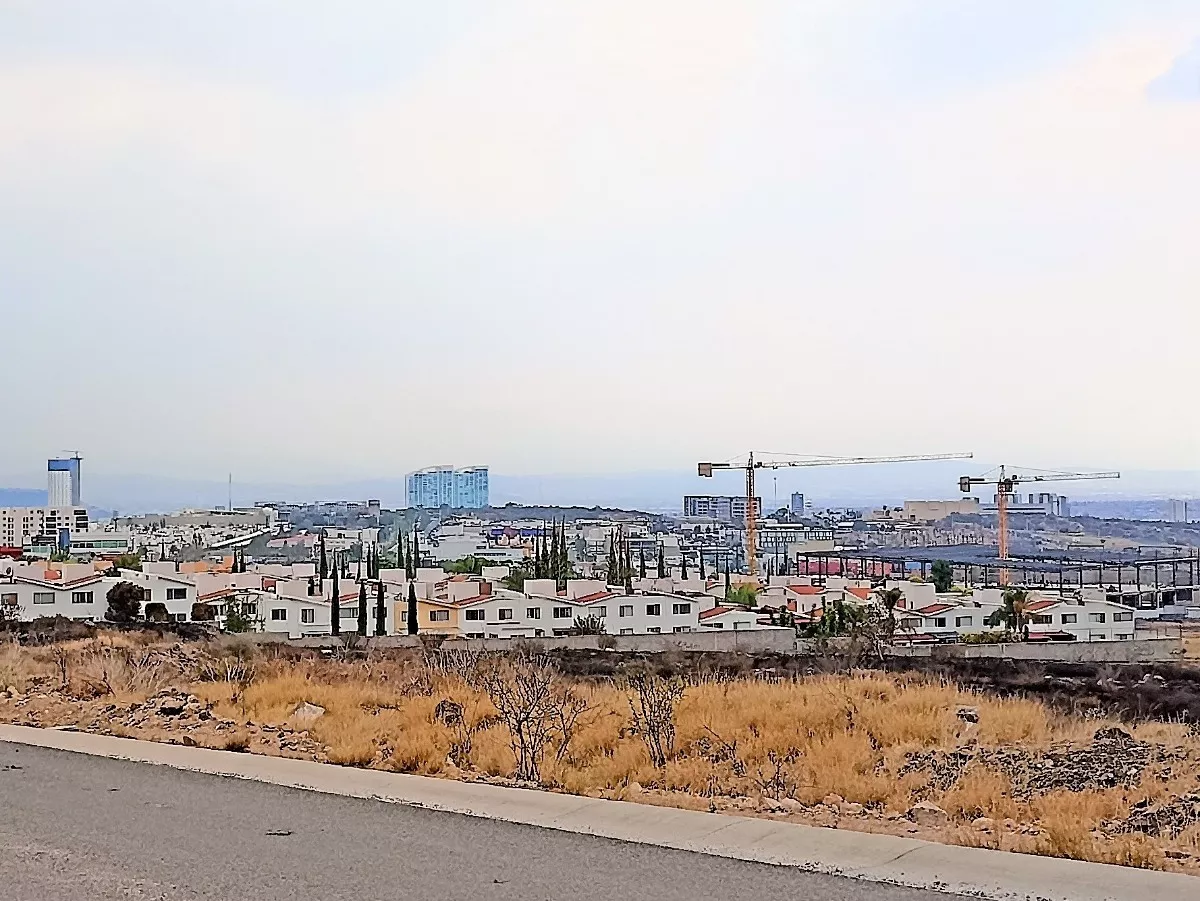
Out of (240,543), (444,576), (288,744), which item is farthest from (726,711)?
(240,543)

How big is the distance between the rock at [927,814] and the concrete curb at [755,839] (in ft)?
5.46

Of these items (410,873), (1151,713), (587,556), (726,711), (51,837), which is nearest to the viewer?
(410,873)

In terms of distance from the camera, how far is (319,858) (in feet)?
23.9

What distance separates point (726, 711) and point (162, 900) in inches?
340

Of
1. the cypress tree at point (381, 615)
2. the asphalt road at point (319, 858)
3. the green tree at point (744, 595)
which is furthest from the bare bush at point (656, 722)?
the green tree at point (744, 595)

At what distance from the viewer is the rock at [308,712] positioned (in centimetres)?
1447

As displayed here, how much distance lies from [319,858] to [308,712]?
25.0ft

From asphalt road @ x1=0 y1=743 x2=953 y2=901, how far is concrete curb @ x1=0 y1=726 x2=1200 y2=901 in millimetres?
231

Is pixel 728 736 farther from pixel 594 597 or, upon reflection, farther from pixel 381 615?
pixel 594 597

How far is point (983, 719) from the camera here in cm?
1459

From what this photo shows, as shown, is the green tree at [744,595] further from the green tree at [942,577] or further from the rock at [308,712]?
the rock at [308,712]

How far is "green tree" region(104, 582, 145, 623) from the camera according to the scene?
200 ft

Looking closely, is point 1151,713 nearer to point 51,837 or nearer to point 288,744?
point 288,744

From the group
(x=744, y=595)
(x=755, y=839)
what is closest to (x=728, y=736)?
(x=755, y=839)
